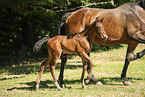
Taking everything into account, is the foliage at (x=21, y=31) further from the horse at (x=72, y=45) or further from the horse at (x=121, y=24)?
the horse at (x=72, y=45)

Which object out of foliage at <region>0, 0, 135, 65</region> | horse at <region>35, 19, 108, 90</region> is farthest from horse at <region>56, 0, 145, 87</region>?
foliage at <region>0, 0, 135, 65</region>

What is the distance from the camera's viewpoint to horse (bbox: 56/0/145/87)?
22.3 ft

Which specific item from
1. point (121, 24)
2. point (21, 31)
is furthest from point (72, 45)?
point (21, 31)

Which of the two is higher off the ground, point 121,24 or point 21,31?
point 121,24

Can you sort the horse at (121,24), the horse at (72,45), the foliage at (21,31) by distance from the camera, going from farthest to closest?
the foliage at (21,31), the horse at (121,24), the horse at (72,45)

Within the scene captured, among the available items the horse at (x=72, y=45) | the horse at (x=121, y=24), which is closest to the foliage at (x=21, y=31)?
the horse at (x=121, y=24)

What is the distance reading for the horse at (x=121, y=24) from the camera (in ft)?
22.3

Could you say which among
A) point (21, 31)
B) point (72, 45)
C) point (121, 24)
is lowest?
point (21, 31)

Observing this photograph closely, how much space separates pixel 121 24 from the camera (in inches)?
272

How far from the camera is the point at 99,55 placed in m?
16.6

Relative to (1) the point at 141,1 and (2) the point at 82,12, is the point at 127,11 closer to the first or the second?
(1) the point at 141,1

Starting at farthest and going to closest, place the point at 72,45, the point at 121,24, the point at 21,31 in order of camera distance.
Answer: the point at 21,31
the point at 121,24
the point at 72,45

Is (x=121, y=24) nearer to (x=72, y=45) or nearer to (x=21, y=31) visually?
(x=72, y=45)

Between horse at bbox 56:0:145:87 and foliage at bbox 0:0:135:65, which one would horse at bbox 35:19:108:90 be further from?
foliage at bbox 0:0:135:65
